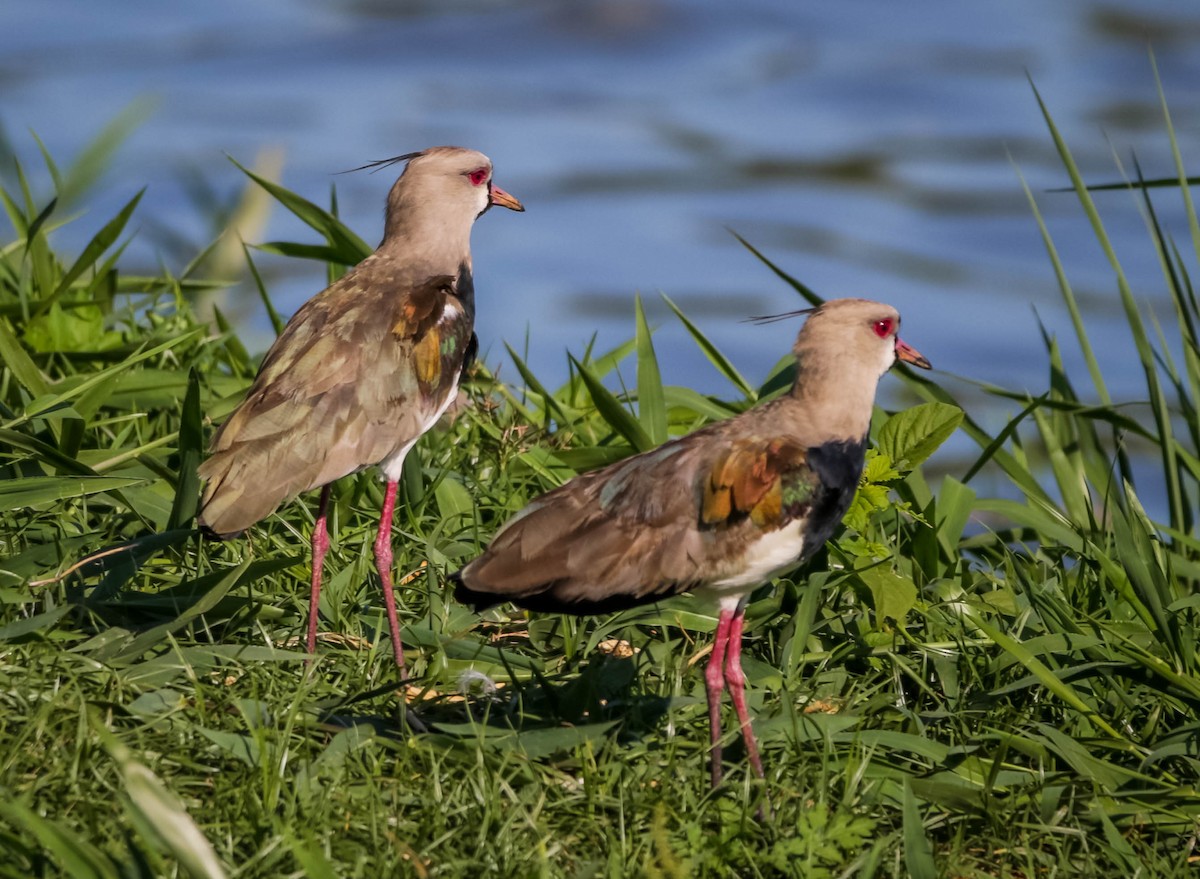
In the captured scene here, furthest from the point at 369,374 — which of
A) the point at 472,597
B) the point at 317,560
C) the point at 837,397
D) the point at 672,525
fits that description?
the point at 837,397

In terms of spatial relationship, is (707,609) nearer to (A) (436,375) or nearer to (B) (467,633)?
(B) (467,633)

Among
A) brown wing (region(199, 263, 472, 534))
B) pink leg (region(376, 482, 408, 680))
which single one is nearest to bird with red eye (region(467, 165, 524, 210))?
brown wing (region(199, 263, 472, 534))

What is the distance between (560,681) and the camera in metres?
4.20

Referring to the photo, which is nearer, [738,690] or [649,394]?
[738,690]

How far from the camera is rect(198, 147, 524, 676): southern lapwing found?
430 cm

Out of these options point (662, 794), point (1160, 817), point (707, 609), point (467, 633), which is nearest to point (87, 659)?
point (467, 633)

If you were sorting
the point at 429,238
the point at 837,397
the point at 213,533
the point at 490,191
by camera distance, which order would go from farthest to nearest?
the point at 490,191, the point at 429,238, the point at 213,533, the point at 837,397

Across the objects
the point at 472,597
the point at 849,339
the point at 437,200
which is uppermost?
the point at 437,200

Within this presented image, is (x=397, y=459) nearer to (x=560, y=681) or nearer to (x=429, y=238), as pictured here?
(x=429, y=238)

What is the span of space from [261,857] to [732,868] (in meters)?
1.02

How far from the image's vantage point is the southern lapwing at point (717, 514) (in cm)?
364

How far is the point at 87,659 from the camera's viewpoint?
3879 millimetres

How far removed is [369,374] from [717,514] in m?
1.31

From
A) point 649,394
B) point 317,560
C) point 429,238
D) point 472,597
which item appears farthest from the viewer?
point 649,394
